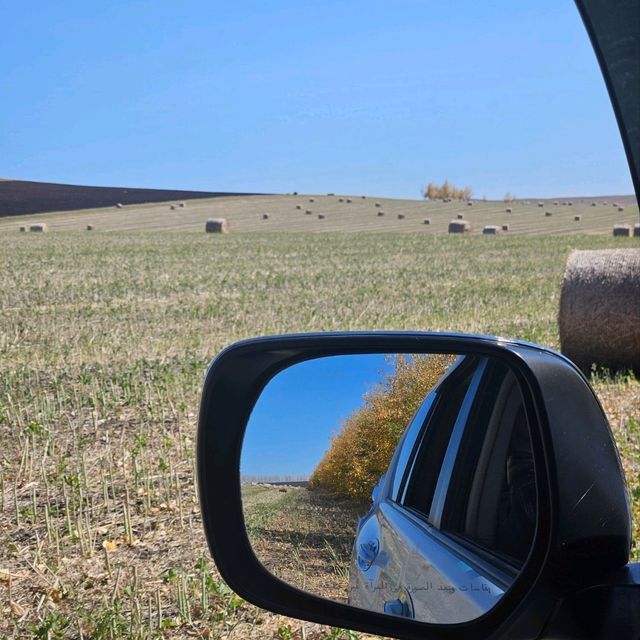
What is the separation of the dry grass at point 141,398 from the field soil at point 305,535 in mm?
2188

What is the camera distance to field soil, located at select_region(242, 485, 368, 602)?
61.1 inches

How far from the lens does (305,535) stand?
161 centimetres

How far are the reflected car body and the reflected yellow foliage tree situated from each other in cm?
2

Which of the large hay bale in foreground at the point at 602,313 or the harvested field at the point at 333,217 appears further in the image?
the harvested field at the point at 333,217

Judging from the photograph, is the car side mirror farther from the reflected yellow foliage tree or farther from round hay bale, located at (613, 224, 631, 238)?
round hay bale, located at (613, 224, 631, 238)

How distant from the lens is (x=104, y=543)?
15.3ft

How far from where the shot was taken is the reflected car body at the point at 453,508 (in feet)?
4.74

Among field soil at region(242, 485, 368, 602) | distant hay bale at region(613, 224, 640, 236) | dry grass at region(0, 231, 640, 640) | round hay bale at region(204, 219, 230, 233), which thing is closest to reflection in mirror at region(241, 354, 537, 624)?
field soil at region(242, 485, 368, 602)

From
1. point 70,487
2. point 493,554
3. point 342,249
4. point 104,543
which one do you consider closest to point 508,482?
point 493,554

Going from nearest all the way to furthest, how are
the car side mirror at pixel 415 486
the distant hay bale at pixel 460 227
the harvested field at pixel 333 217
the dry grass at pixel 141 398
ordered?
the car side mirror at pixel 415 486
the dry grass at pixel 141 398
the distant hay bale at pixel 460 227
the harvested field at pixel 333 217

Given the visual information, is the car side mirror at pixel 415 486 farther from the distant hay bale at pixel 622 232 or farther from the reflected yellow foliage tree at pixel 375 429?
the distant hay bale at pixel 622 232

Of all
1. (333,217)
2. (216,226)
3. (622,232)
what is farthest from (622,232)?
(333,217)

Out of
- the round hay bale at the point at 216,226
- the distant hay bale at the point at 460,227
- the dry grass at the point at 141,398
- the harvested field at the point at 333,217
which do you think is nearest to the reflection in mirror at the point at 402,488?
the dry grass at the point at 141,398

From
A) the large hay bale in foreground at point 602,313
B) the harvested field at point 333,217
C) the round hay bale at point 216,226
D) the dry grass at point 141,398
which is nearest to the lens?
the dry grass at point 141,398
